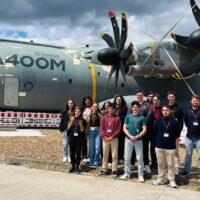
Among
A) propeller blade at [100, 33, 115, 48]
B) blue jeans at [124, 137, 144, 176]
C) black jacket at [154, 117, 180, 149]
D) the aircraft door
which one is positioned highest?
propeller blade at [100, 33, 115, 48]

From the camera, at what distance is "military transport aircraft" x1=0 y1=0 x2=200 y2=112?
16.1 meters

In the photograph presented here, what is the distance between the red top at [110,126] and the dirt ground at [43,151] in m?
1.01

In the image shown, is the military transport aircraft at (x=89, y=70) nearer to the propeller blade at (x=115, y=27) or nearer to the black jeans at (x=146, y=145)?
the propeller blade at (x=115, y=27)

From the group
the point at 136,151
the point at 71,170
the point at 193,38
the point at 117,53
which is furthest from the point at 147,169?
the point at 117,53

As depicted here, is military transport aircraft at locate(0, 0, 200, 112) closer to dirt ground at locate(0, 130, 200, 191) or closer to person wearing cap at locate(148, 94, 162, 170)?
dirt ground at locate(0, 130, 200, 191)

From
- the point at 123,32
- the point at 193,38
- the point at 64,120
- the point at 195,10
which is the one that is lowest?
the point at 64,120

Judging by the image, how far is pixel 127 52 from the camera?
16359mm

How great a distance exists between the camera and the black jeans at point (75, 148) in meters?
8.84

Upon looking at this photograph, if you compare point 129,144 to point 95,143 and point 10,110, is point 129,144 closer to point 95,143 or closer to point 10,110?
point 95,143

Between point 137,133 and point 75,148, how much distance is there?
1.72 metres

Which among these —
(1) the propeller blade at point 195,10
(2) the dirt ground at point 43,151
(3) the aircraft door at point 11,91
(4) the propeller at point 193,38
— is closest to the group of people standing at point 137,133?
(2) the dirt ground at point 43,151

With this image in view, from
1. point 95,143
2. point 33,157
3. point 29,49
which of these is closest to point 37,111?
point 29,49

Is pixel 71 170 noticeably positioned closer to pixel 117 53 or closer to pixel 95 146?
pixel 95 146

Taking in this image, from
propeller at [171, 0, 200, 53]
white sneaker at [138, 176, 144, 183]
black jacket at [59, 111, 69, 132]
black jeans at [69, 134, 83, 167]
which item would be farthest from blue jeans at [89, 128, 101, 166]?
propeller at [171, 0, 200, 53]
